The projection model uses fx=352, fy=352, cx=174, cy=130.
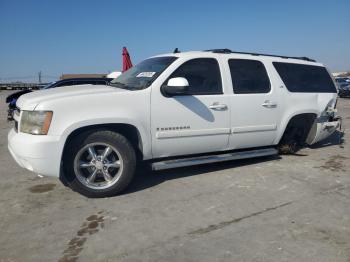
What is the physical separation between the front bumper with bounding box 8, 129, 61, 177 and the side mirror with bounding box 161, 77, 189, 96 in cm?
145

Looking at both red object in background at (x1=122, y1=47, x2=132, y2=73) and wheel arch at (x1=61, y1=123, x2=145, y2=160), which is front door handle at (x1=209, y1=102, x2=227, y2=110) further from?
red object in background at (x1=122, y1=47, x2=132, y2=73)

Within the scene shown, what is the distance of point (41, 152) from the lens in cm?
390

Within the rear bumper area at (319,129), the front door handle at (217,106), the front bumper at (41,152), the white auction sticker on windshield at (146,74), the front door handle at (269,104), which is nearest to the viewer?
the front bumper at (41,152)

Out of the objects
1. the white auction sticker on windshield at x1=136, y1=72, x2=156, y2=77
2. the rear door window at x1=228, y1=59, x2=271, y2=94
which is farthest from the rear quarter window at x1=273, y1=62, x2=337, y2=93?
the white auction sticker on windshield at x1=136, y1=72, x2=156, y2=77

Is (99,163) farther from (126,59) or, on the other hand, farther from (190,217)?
(126,59)

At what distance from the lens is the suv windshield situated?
4590 millimetres

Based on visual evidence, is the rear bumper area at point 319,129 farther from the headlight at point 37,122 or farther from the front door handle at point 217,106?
the headlight at point 37,122

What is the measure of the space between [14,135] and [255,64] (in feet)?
11.8

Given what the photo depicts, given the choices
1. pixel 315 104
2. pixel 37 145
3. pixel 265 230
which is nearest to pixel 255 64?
pixel 315 104

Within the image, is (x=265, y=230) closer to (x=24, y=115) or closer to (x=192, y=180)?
(x=192, y=180)

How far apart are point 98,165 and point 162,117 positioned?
3.25ft

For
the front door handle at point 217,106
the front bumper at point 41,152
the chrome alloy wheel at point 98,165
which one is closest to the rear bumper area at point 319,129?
the front door handle at point 217,106

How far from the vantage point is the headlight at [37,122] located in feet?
12.8

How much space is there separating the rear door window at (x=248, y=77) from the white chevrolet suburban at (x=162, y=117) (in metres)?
0.02
